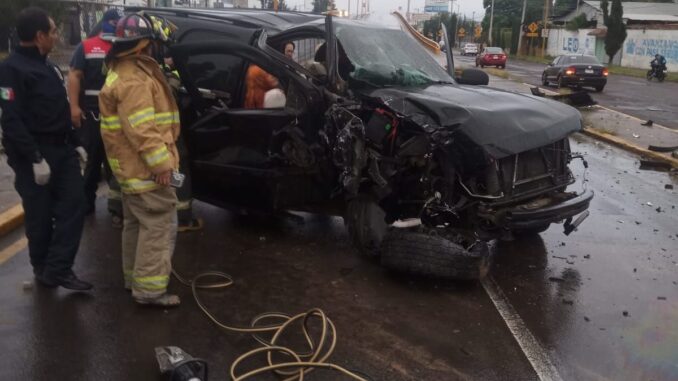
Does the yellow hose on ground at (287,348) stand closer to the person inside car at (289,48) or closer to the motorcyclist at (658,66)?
the person inside car at (289,48)

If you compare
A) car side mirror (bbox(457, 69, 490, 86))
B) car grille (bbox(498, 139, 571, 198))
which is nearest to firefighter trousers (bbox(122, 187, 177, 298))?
car grille (bbox(498, 139, 571, 198))

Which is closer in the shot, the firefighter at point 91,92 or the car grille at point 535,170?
the car grille at point 535,170

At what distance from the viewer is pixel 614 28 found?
141ft


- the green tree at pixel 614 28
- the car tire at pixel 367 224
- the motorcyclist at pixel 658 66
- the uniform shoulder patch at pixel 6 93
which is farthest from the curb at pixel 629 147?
the green tree at pixel 614 28

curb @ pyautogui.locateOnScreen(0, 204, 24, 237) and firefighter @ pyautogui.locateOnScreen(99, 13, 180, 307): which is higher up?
firefighter @ pyautogui.locateOnScreen(99, 13, 180, 307)

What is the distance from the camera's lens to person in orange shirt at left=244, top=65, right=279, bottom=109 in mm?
5395

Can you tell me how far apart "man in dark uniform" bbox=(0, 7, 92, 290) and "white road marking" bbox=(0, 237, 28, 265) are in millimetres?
770

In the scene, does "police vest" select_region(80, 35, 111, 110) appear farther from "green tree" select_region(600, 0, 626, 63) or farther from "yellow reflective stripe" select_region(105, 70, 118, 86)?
"green tree" select_region(600, 0, 626, 63)

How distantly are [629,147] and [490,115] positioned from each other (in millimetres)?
7328

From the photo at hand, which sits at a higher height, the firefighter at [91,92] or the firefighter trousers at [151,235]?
the firefighter at [91,92]

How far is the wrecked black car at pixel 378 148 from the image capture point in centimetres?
464

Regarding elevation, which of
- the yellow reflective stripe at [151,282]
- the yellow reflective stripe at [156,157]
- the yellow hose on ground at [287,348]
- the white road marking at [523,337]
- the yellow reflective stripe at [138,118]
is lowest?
the white road marking at [523,337]

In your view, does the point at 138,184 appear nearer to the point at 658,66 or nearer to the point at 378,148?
the point at 378,148

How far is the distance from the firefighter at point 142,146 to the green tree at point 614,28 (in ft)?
144
